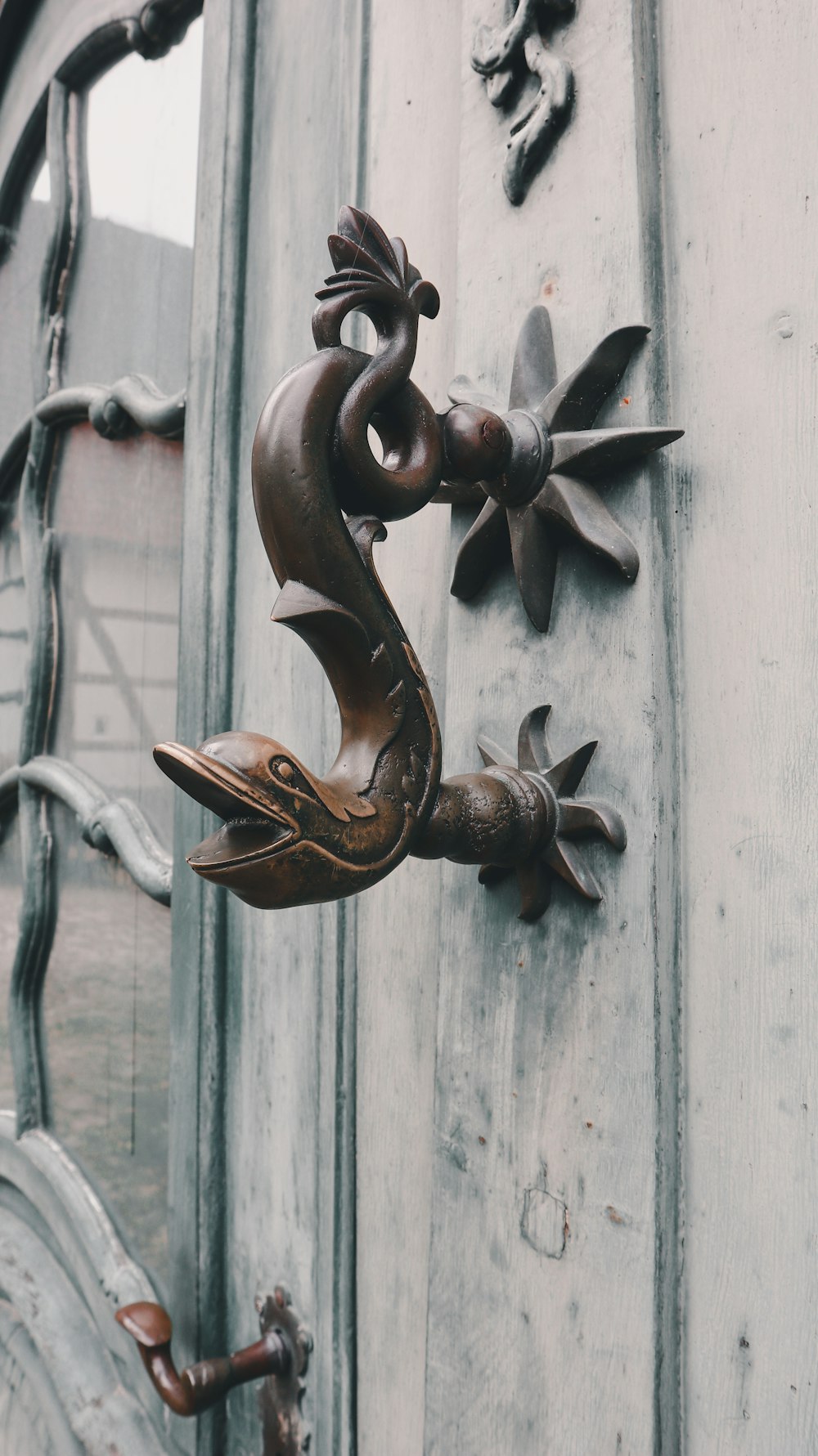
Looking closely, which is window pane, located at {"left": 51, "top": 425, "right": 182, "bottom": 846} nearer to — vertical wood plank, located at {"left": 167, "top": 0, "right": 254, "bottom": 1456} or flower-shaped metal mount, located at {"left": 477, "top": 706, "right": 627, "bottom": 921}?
vertical wood plank, located at {"left": 167, "top": 0, "right": 254, "bottom": 1456}

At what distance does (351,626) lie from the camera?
253 millimetres

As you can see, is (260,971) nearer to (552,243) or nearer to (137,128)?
(552,243)

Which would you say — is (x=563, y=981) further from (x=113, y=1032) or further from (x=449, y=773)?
(x=113, y=1032)

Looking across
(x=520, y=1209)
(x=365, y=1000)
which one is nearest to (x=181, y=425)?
(x=365, y=1000)

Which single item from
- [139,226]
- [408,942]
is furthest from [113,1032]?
[139,226]

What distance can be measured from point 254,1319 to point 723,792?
436 mm

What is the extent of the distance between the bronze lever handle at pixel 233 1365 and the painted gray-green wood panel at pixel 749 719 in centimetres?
27

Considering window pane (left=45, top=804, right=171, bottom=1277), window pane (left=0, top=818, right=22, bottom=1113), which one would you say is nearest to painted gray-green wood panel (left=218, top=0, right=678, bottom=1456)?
window pane (left=45, top=804, right=171, bottom=1277)

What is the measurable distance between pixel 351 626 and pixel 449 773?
139 mm

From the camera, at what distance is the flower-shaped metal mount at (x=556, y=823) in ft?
0.99

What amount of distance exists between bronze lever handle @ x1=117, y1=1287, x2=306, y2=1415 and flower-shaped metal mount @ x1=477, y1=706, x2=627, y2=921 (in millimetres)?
317

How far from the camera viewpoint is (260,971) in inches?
21.5

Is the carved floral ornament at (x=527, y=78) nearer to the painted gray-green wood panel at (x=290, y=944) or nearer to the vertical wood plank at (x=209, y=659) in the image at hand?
the painted gray-green wood panel at (x=290, y=944)

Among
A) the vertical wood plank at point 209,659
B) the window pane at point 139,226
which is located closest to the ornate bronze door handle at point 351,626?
the vertical wood plank at point 209,659
